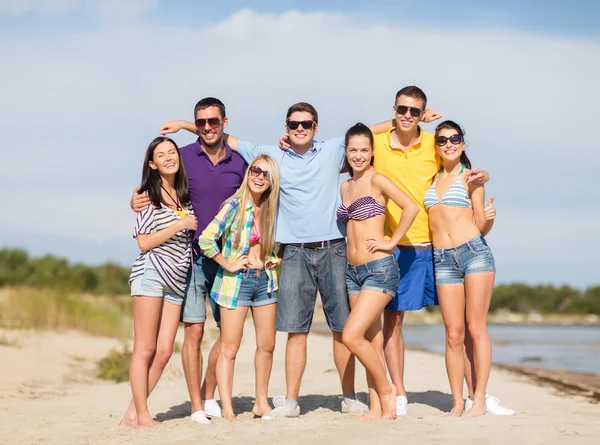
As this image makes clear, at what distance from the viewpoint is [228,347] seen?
6.46 m

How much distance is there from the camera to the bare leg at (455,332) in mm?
6363

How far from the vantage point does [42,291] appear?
17.9 meters

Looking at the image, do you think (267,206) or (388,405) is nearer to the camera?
(388,405)

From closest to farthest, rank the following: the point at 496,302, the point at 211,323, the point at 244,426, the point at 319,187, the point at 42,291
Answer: the point at 244,426, the point at 319,187, the point at 42,291, the point at 211,323, the point at 496,302

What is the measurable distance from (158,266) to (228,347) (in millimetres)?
943

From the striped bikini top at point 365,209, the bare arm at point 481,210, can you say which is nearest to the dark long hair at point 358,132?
the striped bikini top at point 365,209

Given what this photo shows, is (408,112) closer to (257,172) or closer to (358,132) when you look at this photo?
(358,132)

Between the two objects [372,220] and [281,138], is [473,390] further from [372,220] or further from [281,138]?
[281,138]

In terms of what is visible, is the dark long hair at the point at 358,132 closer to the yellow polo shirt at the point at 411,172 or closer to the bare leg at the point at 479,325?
the yellow polo shirt at the point at 411,172

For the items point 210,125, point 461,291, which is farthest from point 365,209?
point 210,125

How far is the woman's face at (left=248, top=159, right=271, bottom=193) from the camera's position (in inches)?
252

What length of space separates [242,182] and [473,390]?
2.78 metres

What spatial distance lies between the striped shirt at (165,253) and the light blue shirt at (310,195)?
Answer: 0.87 meters

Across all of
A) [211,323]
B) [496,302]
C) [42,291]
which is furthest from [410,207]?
[496,302]
